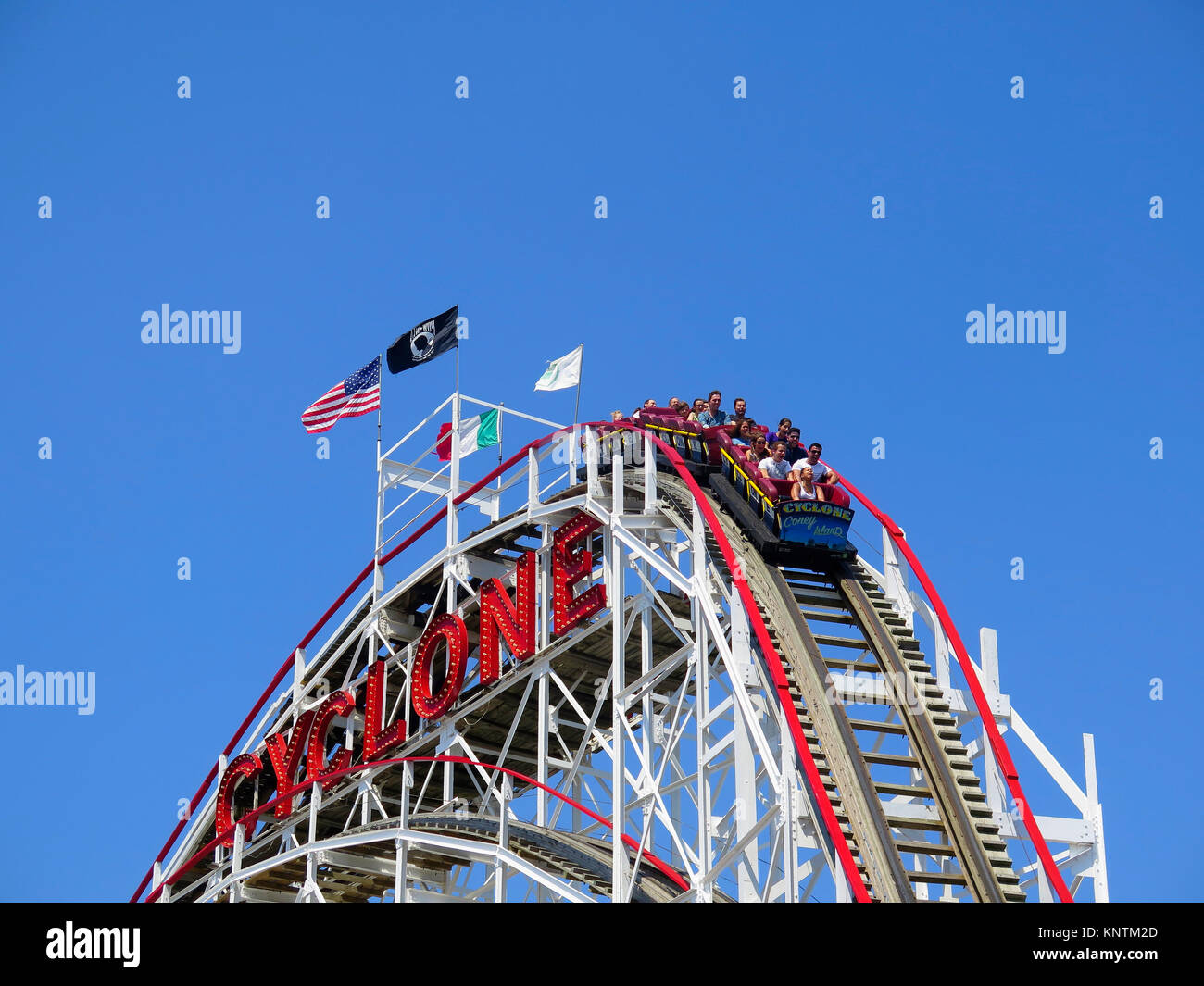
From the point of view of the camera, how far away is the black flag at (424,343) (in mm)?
33688

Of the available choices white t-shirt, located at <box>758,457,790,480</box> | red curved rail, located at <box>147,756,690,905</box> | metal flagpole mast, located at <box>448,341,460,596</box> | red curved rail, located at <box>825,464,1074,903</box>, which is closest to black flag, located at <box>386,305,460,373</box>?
metal flagpole mast, located at <box>448,341,460,596</box>

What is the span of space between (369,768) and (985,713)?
12.2m

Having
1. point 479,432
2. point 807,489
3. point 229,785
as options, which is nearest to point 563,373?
point 479,432

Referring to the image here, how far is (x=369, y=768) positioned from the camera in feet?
94.5

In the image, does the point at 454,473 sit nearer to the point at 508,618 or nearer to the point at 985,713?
the point at 508,618

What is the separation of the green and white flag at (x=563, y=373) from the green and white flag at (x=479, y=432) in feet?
5.84

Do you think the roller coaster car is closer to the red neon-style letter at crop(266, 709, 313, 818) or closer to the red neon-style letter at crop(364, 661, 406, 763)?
the red neon-style letter at crop(364, 661, 406, 763)
